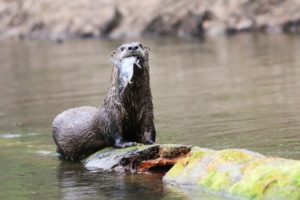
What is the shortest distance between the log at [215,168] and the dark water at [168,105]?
0.20 m

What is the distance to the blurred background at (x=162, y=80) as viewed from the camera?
920cm

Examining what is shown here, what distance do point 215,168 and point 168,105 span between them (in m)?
7.27

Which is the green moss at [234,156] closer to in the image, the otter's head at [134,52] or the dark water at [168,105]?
the dark water at [168,105]

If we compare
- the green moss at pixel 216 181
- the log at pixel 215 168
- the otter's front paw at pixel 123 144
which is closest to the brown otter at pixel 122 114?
the otter's front paw at pixel 123 144

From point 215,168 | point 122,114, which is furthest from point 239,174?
point 122,114

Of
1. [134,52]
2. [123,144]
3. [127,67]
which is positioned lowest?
[123,144]

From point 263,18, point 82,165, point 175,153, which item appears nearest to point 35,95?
point 82,165

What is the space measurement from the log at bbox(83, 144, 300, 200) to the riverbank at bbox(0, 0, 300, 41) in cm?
2659

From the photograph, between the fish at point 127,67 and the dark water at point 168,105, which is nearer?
the dark water at point 168,105

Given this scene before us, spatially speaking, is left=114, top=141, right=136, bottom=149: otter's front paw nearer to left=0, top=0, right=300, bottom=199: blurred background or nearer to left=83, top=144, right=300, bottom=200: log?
left=83, top=144, right=300, bottom=200: log

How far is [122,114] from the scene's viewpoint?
9680 millimetres

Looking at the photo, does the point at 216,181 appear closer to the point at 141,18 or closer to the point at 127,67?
the point at 127,67

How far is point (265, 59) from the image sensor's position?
22.8 metres

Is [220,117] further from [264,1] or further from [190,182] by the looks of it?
[264,1]
